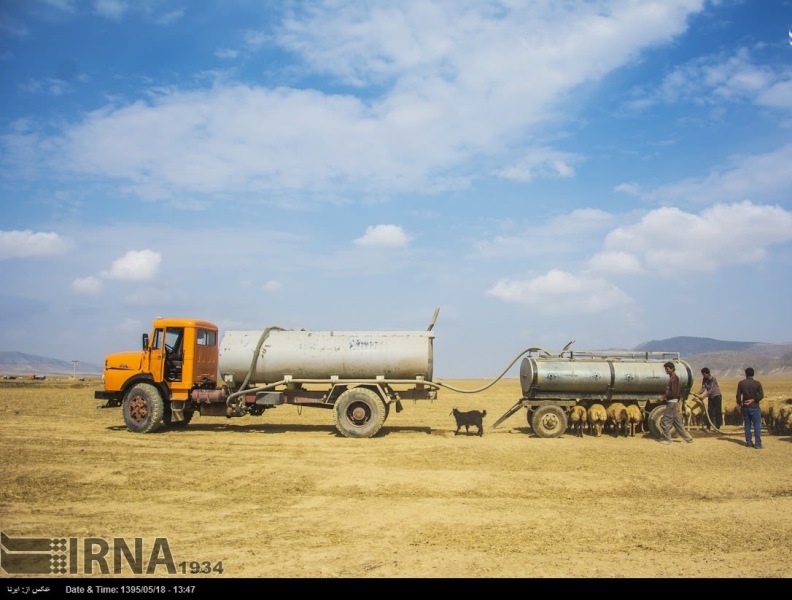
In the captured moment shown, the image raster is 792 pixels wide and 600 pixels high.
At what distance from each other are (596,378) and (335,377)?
23.7ft

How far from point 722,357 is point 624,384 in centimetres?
14261

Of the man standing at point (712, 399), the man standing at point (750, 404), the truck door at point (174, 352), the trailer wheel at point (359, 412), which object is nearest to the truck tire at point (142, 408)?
the truck door at point (174, 352)

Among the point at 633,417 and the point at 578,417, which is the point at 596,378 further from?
the point at 633,417

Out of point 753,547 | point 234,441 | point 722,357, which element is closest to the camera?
point 753,547

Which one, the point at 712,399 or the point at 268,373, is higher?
the point at 268,373

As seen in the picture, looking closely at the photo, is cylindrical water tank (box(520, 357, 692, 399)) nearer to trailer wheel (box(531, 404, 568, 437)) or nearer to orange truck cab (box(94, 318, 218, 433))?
trailer wheel (box(531, 404, 568, 437))

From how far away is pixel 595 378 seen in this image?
617 inches

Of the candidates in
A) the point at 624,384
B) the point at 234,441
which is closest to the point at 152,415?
the point at 234,441

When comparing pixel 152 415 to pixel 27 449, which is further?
pixel 152 415

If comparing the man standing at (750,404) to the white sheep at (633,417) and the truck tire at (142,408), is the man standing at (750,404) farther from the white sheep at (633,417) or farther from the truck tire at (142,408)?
the truck tire at (142,408)

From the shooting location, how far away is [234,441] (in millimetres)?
14867

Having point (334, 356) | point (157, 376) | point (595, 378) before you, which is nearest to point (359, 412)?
point (334, 356)
